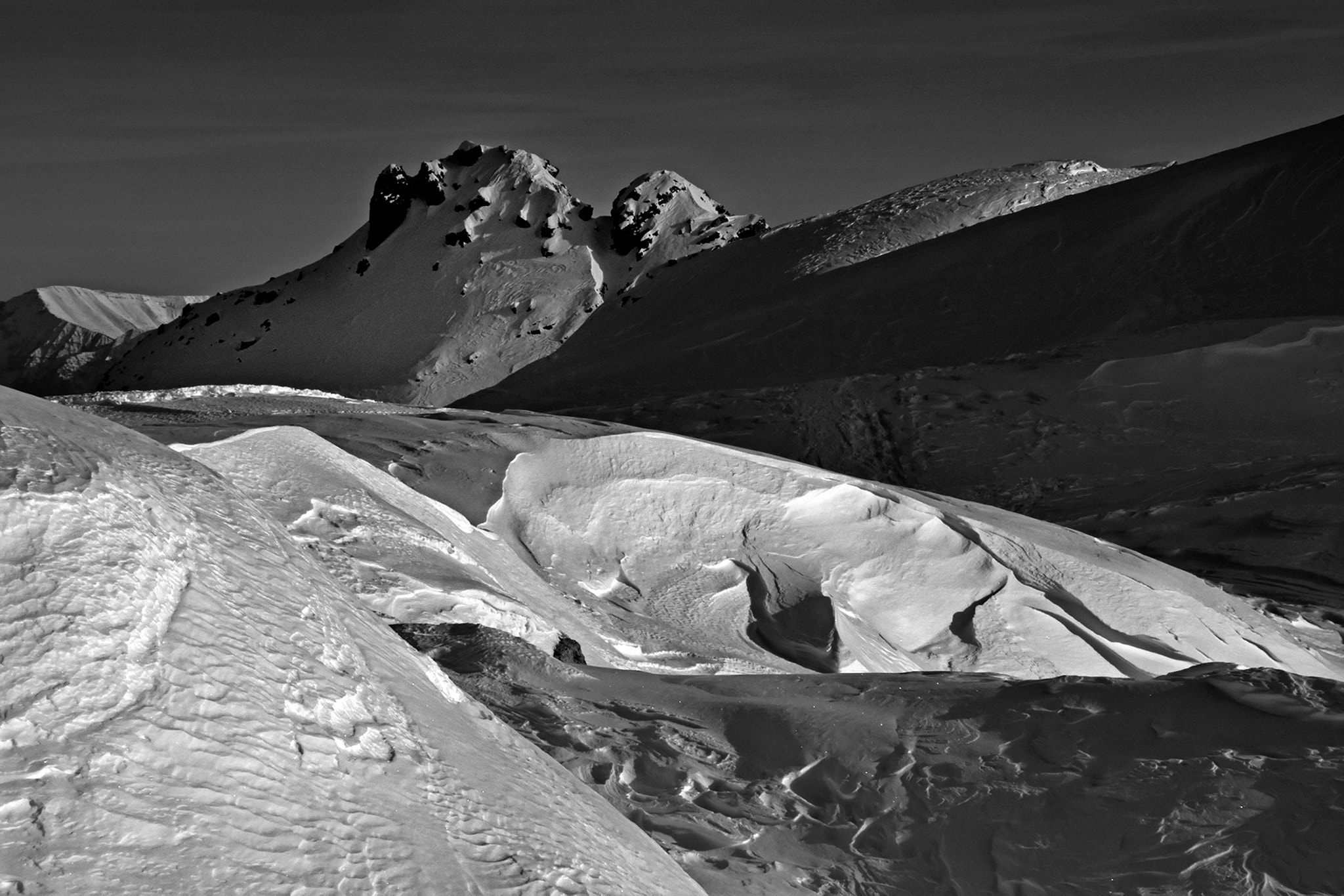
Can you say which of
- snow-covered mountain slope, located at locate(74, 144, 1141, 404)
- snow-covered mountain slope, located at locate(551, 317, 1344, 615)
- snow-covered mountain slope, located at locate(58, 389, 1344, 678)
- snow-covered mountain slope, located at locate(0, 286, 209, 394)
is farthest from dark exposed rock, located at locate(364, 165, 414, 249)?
snow-covered mountain slope, located at locate(58, 389, 1344, 678)

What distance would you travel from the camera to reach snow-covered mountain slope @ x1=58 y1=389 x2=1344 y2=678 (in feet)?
17.6

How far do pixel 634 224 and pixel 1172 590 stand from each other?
105 feet

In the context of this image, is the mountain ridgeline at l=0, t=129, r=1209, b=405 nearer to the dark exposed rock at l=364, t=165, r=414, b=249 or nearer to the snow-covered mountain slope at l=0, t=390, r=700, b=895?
the dark exposed rock at l=364, t=165, r=414, b=249

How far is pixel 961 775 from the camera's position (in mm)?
3066

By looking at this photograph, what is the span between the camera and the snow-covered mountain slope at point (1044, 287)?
602 inches

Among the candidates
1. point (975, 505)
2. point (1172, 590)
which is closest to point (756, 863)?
point (1172, 590)

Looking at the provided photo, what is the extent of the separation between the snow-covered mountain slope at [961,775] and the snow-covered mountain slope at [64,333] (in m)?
49.7

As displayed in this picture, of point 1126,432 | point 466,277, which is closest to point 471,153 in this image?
point 466,277

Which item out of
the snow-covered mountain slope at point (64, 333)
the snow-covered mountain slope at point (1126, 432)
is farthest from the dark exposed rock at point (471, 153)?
the snow-covered mountain slope at point (1126, 432)

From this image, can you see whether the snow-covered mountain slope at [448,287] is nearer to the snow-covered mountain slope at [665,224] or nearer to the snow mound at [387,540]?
the snow-covered mountain slope at [665,224]

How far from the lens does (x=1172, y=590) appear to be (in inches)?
283

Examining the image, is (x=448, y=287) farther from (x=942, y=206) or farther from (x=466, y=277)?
(x=942, y=206)

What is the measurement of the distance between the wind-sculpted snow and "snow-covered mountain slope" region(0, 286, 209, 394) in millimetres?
46623

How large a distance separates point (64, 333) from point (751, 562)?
2404 inches
